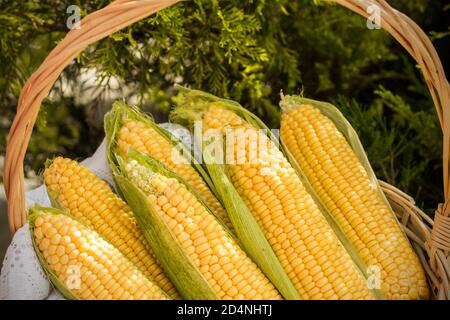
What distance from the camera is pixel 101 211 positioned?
1.35 meters

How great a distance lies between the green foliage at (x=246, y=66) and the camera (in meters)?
1.98

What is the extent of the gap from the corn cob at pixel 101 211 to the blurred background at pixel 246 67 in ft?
1.75

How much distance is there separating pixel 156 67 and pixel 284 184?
3.58 feet

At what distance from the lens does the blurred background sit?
198 cm

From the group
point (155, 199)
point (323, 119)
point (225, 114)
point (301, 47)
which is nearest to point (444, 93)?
point (323, 119)

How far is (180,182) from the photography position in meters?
1.31

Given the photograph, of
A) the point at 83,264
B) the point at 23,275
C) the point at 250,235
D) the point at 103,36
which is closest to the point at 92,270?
the point at 83,264

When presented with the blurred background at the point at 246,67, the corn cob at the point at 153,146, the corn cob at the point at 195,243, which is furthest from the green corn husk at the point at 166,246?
the blurred background at the point at 246,67

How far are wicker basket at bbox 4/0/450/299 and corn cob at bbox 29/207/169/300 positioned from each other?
0.08 m

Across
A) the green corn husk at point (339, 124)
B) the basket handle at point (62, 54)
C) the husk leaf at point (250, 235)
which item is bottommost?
the husk leaf at point (250, 235)

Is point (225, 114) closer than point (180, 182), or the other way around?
point (180, 182)

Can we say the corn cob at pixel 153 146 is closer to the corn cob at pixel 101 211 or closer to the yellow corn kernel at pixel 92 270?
the corn cob at pixel 101 211
